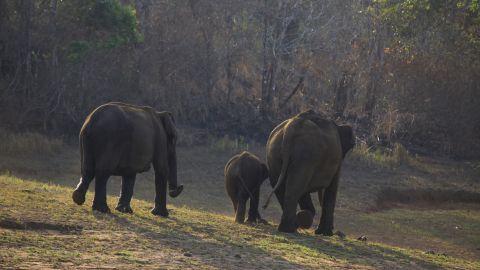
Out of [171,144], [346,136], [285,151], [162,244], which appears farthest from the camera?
[346,136]

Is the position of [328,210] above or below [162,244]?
below

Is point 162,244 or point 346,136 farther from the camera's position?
point 346,136

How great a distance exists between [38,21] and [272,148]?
15223 millimetres

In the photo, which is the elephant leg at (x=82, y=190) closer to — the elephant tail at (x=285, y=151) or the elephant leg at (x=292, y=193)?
the elephant tail at (x=285, y=151)

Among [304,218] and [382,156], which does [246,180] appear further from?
[382,156]

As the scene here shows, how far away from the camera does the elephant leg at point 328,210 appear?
1553cm

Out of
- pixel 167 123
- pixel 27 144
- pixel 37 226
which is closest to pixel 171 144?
pixel 167 123

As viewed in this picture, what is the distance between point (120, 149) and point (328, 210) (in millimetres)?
3922

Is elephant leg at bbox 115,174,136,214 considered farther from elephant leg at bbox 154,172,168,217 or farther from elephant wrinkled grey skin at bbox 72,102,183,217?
elephant leg at bbox 154,172,168,217

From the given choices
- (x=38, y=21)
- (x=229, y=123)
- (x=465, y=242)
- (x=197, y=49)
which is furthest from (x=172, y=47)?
(x=465, y=242)

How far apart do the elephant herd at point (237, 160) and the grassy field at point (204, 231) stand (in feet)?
1.42

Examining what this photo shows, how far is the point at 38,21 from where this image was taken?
2856 centimetres

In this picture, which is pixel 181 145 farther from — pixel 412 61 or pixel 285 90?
pixel 412 61

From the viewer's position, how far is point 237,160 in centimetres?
1644
